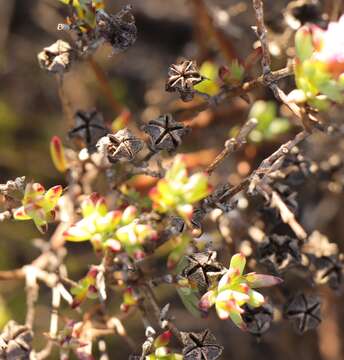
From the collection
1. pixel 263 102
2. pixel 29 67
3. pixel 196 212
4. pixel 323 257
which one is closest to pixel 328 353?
pixel 323 257

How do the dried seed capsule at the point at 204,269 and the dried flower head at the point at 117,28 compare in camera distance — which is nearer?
the dried seed capsule at the point at 204,269

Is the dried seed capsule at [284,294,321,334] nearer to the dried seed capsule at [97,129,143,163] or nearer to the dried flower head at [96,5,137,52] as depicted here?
the dried seed capsule at [97,129,143,163]

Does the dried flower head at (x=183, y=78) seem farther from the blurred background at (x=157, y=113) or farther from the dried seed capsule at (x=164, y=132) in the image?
the blurred background at (x=157, y=113)

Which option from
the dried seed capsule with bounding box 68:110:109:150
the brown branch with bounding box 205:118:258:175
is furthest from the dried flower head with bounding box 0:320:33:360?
the brown branch with bounding box 205:118:258:175

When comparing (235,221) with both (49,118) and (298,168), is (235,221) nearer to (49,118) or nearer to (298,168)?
(298,168)

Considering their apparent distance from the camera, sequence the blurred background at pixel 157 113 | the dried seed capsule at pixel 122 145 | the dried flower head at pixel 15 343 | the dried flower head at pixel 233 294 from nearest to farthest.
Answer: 1. the dried flower head at pixel 233 294
2. the dried seed capsule at pixel 122 145
3. the dried flower head at pixel 15 343
4. the blurred background at pixel 157 113

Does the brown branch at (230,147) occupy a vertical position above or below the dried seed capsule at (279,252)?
above

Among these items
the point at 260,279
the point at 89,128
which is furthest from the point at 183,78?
the point at 260,279

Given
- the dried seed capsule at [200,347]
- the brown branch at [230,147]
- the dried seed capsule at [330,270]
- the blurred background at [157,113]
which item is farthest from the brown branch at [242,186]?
the blurred background at [157,113]
